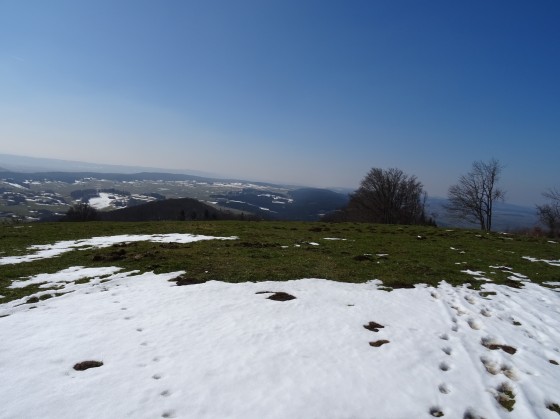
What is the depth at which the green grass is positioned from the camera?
15586 millimetres

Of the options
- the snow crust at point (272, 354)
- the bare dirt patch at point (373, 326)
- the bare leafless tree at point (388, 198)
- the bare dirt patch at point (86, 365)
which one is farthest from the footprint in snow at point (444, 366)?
the bare leafless tree at point (388, 198)

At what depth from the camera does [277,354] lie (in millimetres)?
7891

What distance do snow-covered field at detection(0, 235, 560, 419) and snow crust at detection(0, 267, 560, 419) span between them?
4 cm

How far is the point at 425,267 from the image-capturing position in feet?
58.0

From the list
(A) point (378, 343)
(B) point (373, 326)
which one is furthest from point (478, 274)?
(A) point (378, 343)

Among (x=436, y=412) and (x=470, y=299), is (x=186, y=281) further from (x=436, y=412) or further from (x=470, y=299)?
(x=470, y=299)

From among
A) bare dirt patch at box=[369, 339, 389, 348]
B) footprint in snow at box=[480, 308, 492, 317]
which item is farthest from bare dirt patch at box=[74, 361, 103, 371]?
footprint in snow at box=[480, 308, 492, 317]

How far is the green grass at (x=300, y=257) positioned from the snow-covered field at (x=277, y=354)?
2534 mm

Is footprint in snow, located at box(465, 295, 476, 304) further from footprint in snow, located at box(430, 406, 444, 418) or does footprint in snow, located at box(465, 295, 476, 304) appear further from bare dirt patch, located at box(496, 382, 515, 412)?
footprint in snow, located at box(430, 406, 444, 418)

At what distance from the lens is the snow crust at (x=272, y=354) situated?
6.02m

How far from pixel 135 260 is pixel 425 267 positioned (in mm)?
16268

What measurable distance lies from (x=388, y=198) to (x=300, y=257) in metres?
57.3

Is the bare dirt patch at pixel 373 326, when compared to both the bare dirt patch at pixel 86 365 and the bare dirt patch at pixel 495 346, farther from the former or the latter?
the bare dirt patch at pixel 86 365

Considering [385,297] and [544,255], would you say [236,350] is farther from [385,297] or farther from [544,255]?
[544,255]
